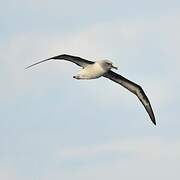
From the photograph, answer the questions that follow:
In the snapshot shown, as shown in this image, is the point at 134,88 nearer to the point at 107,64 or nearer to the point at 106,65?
the point at 107,64

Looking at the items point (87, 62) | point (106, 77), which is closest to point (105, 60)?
point (87, 62)

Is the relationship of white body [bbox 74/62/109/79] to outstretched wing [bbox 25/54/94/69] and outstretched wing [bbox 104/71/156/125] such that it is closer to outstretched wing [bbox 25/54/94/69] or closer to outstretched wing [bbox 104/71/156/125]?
outstretched wing [bbox 25/54/94/69]

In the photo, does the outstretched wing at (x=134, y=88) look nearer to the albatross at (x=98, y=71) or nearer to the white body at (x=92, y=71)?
the albatross at (x=98, y=71)

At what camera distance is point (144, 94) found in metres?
70.8

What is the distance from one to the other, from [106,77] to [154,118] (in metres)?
5.74

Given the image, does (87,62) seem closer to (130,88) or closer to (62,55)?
(62,55)

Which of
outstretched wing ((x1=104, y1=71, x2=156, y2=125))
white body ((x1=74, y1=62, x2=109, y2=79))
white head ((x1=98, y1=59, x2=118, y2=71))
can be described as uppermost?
outstretched wing ((x1=104, y1=71, x2=156, y2=125))

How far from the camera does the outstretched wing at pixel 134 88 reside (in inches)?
2726

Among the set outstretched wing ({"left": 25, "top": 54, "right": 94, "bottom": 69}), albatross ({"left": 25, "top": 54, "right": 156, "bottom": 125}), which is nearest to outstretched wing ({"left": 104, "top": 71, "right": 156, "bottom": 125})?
albatross ({"left": 25, "top": 54, "right": 156, "bottom": 125})

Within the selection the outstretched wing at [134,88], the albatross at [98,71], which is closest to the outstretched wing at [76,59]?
the albatross at [98,71]

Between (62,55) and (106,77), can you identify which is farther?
(106,77)

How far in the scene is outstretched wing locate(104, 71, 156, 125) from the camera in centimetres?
6925

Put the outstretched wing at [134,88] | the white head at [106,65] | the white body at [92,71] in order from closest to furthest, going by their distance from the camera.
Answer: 1. the white body at [92,71]
2. the white head at [106,65]
3. the outstretched wing at [134,88]

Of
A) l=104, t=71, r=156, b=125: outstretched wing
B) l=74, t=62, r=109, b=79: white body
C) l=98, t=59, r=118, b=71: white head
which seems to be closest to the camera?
l=74, t=62, r=109, b=79: white body
